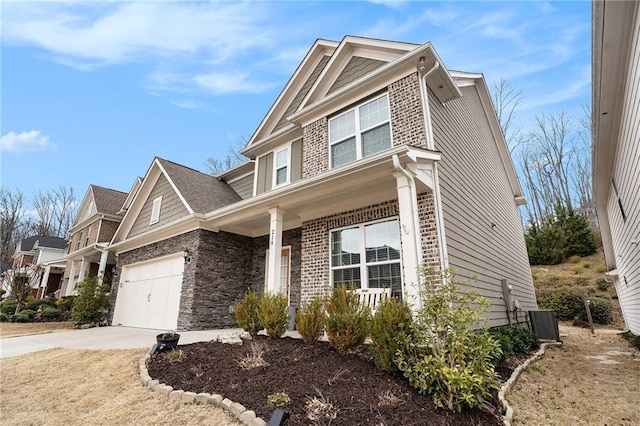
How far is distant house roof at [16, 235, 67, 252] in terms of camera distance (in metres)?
28.0

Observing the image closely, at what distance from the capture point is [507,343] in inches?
230

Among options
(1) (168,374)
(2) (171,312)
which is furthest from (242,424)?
(2) (171,312)

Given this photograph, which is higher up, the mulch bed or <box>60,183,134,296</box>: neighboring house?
<box>60,183,134,296</box>: neighboring house

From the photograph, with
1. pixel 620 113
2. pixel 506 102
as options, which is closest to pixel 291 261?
pixel 620 113

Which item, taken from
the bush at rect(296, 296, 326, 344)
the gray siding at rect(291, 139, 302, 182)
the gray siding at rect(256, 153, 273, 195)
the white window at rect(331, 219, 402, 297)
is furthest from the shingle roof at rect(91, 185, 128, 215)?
the bush at rect(296, 296, 326, 344)

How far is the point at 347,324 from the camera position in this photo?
4508mm

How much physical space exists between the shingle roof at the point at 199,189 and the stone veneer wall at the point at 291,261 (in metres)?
1.98

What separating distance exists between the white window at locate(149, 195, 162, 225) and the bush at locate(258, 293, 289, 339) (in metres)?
7.29

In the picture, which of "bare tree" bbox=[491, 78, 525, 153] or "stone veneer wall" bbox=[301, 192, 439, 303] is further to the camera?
"bare tree" bbox=[491, 78, 525, 153]

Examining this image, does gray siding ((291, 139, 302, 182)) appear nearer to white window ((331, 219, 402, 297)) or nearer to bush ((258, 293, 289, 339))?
white window ((331, 219, 402, 297))

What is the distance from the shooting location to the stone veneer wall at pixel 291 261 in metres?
8.40

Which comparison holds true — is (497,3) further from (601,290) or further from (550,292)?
(601,290)

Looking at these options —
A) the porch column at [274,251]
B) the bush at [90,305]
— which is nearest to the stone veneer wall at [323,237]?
the porch column at [274,251]

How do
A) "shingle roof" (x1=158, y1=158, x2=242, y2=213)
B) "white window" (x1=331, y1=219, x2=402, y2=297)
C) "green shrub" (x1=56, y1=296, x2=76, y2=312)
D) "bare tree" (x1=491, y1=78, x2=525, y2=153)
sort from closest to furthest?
"white window" (x1=331, y1=219, x2=402, y2=297) < "shingle roof" (x1=158, y1=158, x2=242, y2=213) < "green shrub" (x1=56, y1=296, x2=76, y2=312) < "bare tree" (x1=491, y1=78, x2=525, y2=153)
